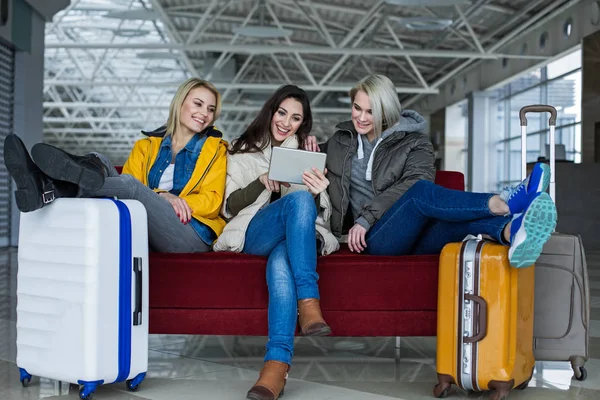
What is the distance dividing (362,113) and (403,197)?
0.63m

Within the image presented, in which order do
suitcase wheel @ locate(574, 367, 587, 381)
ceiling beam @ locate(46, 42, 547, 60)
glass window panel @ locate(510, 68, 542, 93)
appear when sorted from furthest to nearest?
glass window panel @ locate(510, 68, 542, 93) < ceiling beam @ locate(46, 42, 547, 60) < suitcase wheel @ locate(574, 367, 587, 381)

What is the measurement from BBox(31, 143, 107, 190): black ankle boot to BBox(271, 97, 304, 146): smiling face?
4.02ft

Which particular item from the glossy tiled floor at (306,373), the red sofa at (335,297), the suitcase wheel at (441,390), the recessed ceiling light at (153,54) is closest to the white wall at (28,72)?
the recessed ceiling light at (153,54)

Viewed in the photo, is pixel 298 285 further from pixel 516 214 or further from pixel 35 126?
pixel 35 126

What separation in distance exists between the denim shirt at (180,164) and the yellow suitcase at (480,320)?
4.24 ft

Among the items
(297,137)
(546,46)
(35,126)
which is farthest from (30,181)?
(546,46)

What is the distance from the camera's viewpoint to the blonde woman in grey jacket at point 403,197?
2717mm

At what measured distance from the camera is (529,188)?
2.71 m

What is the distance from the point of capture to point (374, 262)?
133 inches

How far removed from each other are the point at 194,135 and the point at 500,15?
16706 millimetres

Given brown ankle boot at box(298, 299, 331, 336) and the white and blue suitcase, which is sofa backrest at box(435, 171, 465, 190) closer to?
brown ankle boot at box(298, 299, 331, 336)

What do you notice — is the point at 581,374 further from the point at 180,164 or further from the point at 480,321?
the point at 180,164

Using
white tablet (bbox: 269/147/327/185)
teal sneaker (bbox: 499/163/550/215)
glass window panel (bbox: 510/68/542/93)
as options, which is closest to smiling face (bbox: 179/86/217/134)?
white tablet (bbox: 269/147/327/185)

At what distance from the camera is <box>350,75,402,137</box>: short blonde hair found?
3.73 meters
